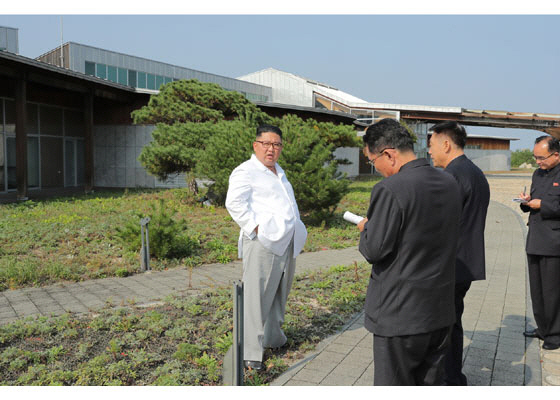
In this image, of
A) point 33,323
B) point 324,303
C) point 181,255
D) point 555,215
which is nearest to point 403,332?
point 555,215

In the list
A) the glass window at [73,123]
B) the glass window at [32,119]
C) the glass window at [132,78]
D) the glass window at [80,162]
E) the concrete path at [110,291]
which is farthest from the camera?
the glass window at [132,78]

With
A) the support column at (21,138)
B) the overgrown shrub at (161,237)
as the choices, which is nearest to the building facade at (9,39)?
the support column at (21,138)

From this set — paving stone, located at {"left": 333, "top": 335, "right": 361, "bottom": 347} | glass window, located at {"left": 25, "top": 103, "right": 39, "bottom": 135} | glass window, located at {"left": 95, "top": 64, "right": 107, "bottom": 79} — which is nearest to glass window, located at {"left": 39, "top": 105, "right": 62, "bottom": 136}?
glass window, located at {"left": 25, "top": 103, "right": 39, "bottom": 135}

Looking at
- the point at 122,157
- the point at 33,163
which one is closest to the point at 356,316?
the point at 33,163

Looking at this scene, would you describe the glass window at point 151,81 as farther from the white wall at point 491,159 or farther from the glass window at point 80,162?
the white wall at point 491,159

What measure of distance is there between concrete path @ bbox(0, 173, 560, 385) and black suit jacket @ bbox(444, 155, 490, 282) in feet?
3.32

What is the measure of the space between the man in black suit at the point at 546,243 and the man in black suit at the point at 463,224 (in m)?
1.47

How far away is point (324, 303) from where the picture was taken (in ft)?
18.5

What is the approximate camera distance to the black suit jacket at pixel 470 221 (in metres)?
3.22

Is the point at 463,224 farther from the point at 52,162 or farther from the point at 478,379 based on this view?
the point at 52,162

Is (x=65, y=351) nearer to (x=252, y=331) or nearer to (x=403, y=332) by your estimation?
(x=252, y=331)

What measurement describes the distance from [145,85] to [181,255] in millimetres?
27264

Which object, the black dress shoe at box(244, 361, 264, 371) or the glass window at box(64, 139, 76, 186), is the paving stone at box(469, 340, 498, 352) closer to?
the black dress shoe at box(244, 361, 264, 371)

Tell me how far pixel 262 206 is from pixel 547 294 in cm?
283
